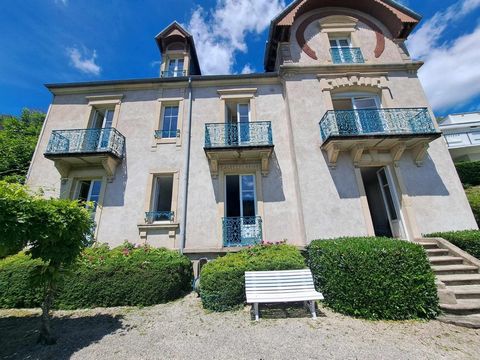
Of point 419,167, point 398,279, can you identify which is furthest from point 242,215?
point 419,167

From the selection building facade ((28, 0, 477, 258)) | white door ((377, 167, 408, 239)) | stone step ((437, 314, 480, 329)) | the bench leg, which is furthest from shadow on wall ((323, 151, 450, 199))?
the bench leg

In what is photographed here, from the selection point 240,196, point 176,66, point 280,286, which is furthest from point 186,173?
point 176,66

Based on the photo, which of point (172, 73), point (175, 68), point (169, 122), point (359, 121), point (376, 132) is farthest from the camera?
point (175, 68)

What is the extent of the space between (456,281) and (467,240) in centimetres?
191

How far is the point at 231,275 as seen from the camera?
5.47 metres

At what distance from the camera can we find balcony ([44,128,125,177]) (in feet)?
27.4

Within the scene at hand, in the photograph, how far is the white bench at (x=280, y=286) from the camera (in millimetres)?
4844

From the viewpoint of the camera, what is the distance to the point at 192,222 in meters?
8.26

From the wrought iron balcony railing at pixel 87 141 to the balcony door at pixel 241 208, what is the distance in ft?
16.1

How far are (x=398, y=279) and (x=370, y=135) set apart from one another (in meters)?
4.98

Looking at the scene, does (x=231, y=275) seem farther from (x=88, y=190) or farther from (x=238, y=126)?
(x=88, y=190)

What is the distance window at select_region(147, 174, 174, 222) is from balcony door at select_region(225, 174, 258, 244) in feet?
7.79

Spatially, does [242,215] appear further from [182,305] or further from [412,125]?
[412,125]

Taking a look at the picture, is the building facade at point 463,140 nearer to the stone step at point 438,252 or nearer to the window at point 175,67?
the stone step at point 438,252
